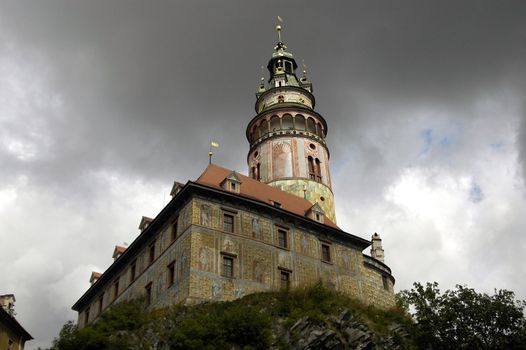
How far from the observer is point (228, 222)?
32938 mm

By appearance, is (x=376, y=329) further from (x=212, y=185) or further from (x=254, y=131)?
(x=254, y=131)

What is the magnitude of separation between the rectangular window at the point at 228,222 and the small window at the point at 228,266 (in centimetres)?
165

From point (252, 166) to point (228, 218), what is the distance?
52.0ft

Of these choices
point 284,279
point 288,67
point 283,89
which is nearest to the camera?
point 284,279

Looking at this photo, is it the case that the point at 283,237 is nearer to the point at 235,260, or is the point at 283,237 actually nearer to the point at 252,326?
the point at 235,260

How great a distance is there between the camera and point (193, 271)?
3005cm

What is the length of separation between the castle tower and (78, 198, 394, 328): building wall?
877cm

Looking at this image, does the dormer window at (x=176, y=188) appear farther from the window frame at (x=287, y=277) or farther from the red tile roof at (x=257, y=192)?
the window frame at (x=287, y=277)

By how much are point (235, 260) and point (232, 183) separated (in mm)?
4751

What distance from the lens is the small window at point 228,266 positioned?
102ft

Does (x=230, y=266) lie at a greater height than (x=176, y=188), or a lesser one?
lesser

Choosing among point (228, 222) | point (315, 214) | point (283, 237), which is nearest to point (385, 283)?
point (315, 214)

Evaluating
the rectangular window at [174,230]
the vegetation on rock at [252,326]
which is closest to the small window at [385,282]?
the vegetation on rock at [252,326]

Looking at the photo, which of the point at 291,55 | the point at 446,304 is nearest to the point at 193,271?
the point at 446,304
